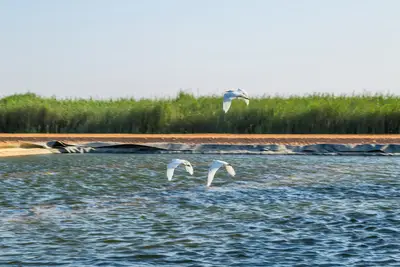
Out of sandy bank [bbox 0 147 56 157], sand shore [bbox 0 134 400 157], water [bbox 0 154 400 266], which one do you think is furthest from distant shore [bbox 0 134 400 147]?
water [bbox 0 154 400 266]

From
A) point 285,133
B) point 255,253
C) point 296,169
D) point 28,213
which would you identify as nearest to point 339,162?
point 296,169

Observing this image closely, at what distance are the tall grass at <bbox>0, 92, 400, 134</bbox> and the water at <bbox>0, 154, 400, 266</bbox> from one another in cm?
949

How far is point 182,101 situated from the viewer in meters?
27.0

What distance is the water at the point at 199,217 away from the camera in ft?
21.4

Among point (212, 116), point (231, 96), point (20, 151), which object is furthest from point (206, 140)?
point (231, 96)

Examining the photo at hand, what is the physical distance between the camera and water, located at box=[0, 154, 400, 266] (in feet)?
21.4

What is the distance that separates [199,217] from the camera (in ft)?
28.2

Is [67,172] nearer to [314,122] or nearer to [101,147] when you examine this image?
[101,147]

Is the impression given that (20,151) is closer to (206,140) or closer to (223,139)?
(206,140)

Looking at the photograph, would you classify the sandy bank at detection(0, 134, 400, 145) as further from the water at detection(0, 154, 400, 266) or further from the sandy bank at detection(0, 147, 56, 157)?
the water at detection(0, 154, 400, 266)

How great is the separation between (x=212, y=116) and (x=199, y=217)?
16046 millimetres

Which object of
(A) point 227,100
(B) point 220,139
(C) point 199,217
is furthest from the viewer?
(B) point 220,139

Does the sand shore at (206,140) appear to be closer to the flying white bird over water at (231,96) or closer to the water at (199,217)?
the water at (199,217)

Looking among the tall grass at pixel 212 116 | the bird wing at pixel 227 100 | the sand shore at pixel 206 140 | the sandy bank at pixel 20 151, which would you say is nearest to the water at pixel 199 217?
the bird wing at pixel 227 100
